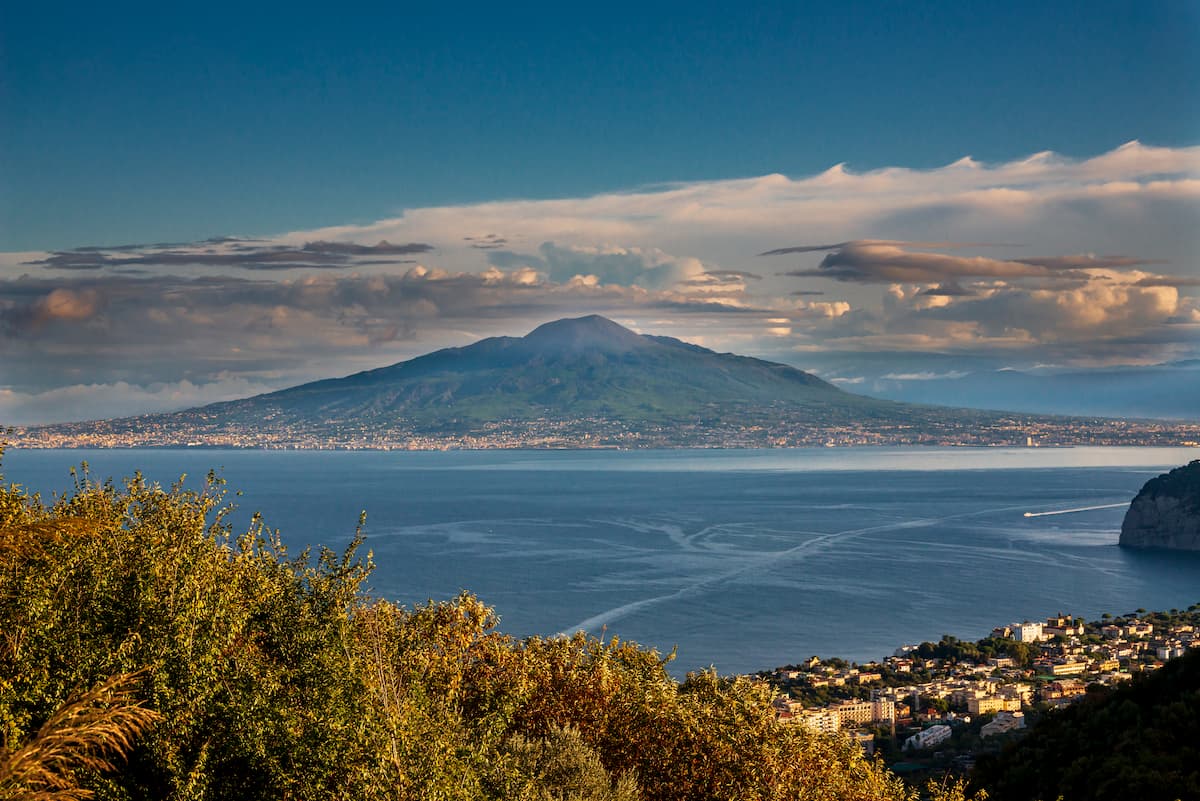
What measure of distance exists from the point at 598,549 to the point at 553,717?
7532cm

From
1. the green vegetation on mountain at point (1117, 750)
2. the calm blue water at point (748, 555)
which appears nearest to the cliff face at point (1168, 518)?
the calm blue water at point (748, 555)

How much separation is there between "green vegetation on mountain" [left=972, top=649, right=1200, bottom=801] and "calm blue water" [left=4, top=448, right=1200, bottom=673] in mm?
26093

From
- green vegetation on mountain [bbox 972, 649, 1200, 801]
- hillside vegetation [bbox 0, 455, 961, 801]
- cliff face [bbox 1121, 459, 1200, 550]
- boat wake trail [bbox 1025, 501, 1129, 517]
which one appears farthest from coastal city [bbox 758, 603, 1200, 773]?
boat wake trail [bbox 1025, 501, 1129, 517]

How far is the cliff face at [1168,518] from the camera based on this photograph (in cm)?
9356

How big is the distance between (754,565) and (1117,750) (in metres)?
61.0

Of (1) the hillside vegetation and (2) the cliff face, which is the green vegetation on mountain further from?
(2) the cliff face

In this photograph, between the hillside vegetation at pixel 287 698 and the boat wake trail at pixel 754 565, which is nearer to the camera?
the hillside vegetation at pixel 287 698

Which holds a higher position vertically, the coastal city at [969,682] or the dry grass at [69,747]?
the dry grass at [69,747]

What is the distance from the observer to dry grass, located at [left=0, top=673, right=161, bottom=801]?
6375mm

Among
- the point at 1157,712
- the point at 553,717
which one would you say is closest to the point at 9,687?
the point at 553,717

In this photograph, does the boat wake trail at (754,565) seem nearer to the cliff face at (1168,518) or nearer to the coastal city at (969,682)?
the coastal city at (969,682)

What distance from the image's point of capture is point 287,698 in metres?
9.69

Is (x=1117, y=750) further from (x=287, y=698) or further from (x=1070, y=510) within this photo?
(x=1070, y=510)

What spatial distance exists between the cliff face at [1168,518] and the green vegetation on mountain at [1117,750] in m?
77.5
